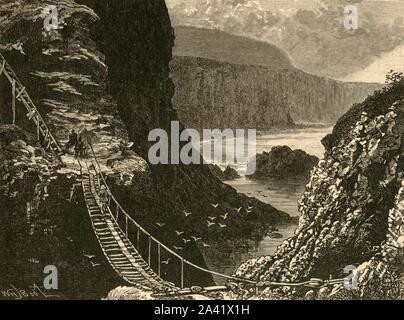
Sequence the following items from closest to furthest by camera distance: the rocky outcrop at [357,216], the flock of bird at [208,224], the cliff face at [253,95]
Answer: the rocky outcrop at [357,216] → the flock of bird at [208,224] → the cliff face at [253,95]

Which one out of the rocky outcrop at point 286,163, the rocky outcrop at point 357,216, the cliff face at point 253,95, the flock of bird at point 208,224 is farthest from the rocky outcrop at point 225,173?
the rocky outcrop at point 357,216

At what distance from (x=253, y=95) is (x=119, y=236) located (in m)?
2.74

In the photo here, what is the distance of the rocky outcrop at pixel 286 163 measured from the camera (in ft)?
26.5

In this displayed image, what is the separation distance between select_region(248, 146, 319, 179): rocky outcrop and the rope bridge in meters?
1.48

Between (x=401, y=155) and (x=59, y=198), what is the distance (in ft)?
15.5

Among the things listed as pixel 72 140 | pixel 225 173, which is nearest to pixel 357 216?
pixel 225 173

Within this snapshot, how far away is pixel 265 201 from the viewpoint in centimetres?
808

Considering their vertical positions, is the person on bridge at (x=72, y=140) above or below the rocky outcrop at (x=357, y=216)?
above

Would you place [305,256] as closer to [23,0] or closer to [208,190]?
[208,190]

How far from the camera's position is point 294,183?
26.5ft

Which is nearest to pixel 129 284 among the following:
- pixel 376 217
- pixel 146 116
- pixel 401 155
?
pixel 146 116

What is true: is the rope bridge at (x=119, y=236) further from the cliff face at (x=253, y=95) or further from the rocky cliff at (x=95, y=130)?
the cliff face at (x=253, y=95)
